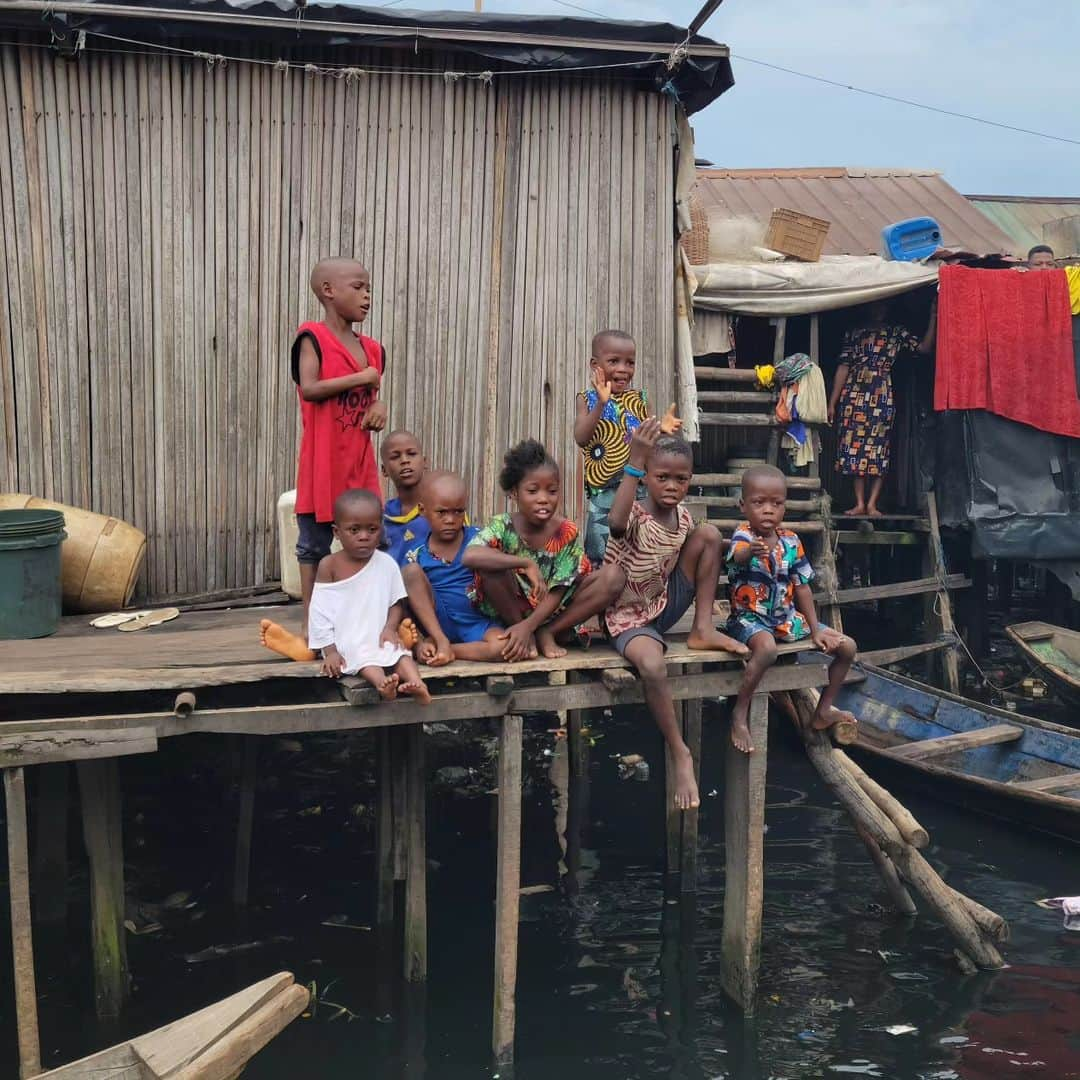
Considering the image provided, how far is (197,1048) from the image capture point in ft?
11.6

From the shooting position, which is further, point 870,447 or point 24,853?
point 870,447

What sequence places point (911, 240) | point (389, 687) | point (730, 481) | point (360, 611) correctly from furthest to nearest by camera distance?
point (911, 240), point (730, 481), point (360, 611), point (389, 687)

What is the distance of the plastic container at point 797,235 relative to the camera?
10.6 m

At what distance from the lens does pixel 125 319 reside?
7.20 m

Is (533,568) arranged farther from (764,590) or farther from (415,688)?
(764,590)

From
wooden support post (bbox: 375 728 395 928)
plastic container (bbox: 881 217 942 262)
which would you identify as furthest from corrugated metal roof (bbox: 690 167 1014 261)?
wooden support post (bbox: 375 728 395 928)

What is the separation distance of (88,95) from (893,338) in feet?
23.1

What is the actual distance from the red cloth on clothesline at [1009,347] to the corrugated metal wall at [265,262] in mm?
3937

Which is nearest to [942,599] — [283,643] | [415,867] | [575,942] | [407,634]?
[575,942]

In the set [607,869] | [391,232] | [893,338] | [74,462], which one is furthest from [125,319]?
[893,338]

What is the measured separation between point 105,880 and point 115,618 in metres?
1.36

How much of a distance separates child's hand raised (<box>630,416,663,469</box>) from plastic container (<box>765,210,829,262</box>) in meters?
5.54

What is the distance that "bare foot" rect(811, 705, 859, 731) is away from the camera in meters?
6.45

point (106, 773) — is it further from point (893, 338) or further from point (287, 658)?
point (893, 338)
